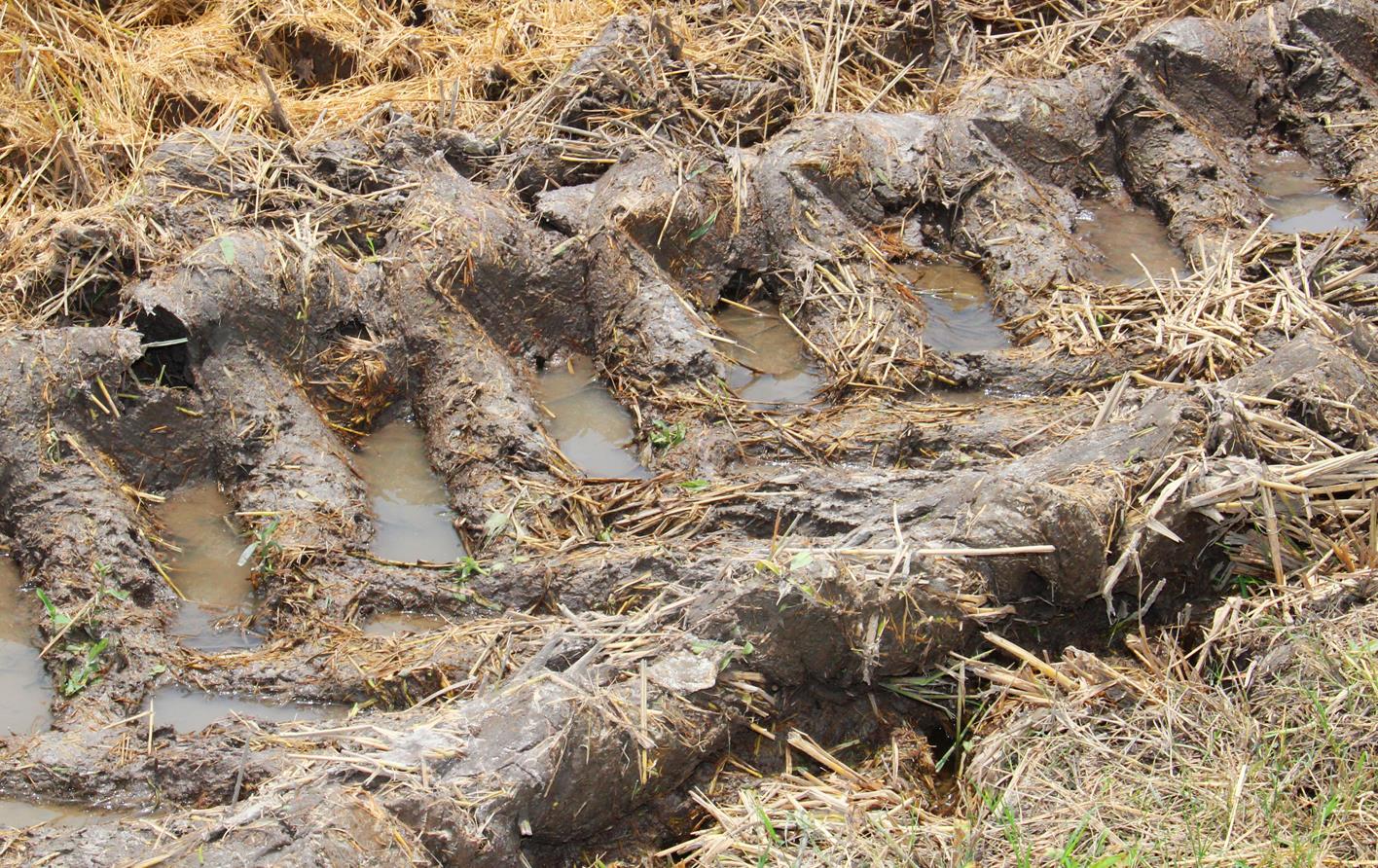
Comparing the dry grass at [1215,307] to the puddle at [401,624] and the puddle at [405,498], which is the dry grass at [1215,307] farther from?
the puddle at [401,624]

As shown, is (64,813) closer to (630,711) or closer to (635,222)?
(630,711)

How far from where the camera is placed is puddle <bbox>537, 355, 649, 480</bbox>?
445cm

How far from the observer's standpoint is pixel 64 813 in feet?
10.4

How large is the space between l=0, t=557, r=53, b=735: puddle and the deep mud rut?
0.08ft

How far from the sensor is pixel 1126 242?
5.85 meters

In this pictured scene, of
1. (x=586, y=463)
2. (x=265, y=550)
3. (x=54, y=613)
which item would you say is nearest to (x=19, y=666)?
(x=54, y=613)

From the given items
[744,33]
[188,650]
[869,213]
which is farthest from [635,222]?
[188,650]

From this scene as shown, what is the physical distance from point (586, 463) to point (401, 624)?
957mm

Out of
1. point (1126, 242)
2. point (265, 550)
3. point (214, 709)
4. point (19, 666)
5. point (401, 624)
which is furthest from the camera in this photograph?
point (1126, 242)

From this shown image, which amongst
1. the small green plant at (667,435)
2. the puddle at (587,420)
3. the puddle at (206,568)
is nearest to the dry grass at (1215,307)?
the small green plant at (667,435)

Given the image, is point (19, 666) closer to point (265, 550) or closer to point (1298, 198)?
point (265, 550)

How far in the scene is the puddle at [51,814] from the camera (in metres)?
3.12

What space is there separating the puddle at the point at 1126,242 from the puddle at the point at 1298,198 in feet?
1.69

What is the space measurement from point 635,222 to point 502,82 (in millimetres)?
1444
